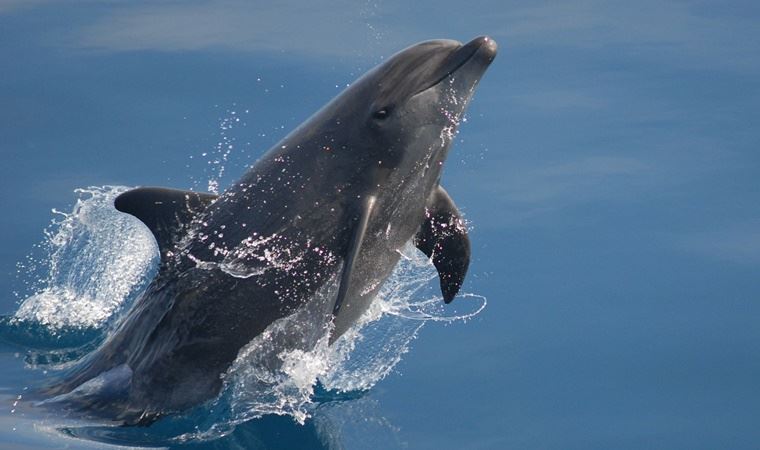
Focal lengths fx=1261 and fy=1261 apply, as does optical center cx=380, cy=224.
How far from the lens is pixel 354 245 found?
7.93 m

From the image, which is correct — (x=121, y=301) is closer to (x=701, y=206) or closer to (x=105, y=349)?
(x=105, y=349)

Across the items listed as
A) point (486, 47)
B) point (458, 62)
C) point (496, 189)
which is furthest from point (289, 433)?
point (496, 189)

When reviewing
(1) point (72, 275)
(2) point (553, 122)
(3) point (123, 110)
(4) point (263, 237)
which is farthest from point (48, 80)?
(4) point (263, 237)

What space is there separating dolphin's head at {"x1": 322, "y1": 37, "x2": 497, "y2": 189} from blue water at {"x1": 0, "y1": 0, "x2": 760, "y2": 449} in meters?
1.61

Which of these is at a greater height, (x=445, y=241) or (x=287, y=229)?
(x=287, y=229)

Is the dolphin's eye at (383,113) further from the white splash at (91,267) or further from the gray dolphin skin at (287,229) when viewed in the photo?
the white splash at (91,267)

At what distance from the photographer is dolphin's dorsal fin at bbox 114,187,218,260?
8.42 m

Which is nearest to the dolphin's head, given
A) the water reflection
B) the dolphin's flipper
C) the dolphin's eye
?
A: the dolphin's eye

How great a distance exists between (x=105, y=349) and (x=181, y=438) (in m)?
1.13

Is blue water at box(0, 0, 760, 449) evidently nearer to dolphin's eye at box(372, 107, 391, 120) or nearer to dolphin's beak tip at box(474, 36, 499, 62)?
dolphin's eye at box(372, 107, 391, 120)

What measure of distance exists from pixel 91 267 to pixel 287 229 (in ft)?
10.1

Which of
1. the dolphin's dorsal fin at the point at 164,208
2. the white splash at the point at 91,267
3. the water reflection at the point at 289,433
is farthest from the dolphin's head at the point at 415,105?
the white splash at the point at 91,267

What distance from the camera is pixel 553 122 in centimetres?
1293

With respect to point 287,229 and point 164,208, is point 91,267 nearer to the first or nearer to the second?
point 164,208
